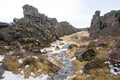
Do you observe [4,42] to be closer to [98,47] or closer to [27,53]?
[27,53]

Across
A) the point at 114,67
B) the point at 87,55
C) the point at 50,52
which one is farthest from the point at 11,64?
the point at 114,67

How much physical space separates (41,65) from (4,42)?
17.4 m

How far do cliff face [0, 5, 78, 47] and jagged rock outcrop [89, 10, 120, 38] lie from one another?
40.9 ft

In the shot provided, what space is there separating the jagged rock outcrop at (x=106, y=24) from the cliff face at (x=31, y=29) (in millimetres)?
12479

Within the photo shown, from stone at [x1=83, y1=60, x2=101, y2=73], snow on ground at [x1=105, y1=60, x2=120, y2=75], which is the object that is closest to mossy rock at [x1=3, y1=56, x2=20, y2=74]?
stone at [x1=83, y1=60, x2=101, y2=73]

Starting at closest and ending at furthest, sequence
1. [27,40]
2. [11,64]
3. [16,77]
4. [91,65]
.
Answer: [16,77] → [91,65] → [11,64] → [27,40]

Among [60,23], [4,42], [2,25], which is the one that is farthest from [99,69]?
[60,23]

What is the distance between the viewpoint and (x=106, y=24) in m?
67.2

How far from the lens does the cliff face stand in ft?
193

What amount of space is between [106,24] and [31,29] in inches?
846

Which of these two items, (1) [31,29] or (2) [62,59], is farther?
(1) [31,29]

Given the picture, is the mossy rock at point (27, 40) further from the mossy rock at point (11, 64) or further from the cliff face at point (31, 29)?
the mossy rock at point (11, 64)

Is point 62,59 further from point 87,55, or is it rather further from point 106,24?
point 106,24

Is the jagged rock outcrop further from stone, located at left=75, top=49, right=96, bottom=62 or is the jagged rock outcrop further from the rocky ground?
stone, located at left=75, top=49, right=96, bottom=62
